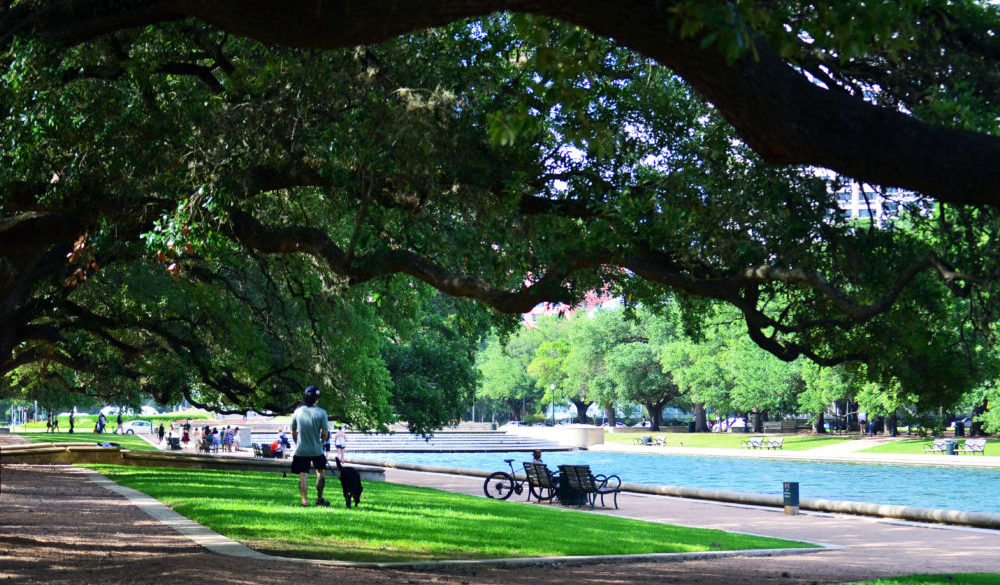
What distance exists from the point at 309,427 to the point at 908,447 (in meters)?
41.6

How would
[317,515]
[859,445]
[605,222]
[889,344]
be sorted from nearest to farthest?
[605,222] → [889,344] → [317,515] → [859,445]

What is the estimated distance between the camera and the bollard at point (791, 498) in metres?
19.4

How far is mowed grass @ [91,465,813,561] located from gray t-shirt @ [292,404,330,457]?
87 centimetres

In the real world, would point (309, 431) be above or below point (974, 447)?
above

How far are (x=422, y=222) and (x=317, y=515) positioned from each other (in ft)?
13.8

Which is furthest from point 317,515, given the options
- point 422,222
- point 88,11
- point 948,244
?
point 948,244

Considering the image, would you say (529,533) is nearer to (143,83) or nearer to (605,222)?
(605,222)

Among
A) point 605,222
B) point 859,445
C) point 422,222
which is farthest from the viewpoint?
point 859,445

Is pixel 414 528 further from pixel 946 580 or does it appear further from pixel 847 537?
A: pixel 847 537

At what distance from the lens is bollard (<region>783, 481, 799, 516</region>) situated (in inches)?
763

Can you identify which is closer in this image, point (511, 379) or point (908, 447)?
point (908, 447)

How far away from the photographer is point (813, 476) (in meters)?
36.1

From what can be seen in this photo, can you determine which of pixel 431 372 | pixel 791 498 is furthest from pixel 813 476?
pixel 791 498

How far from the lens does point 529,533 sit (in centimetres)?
1323
